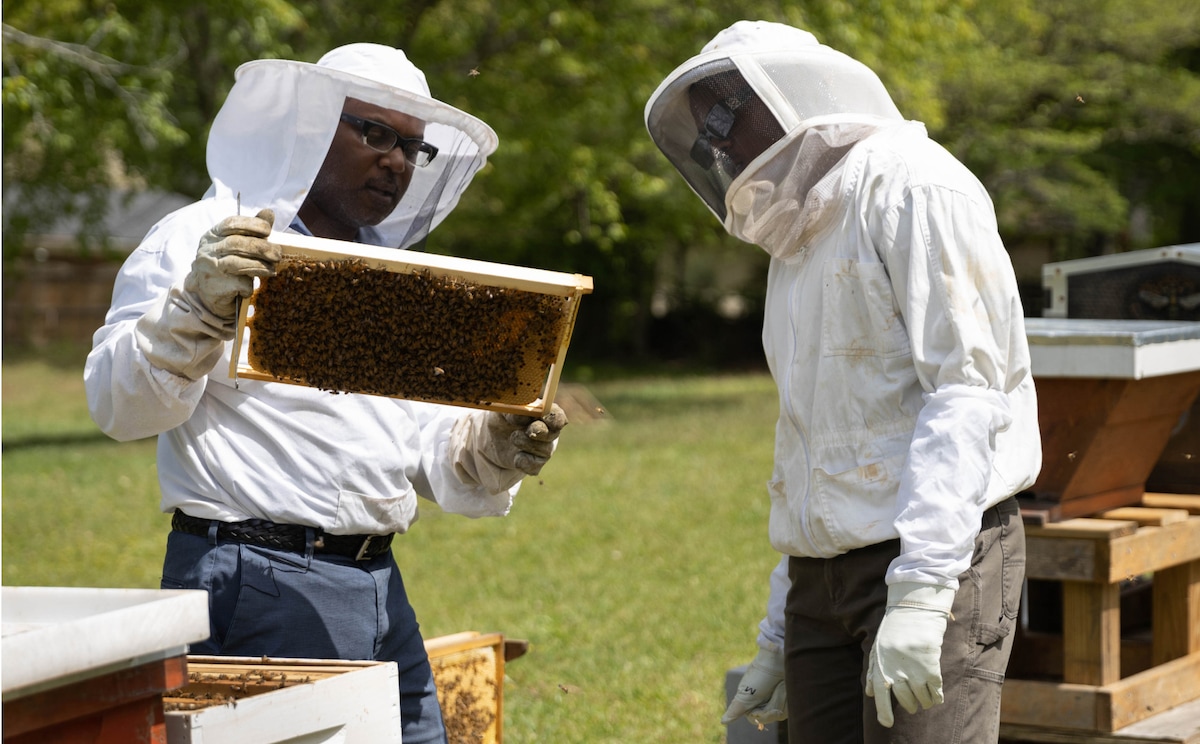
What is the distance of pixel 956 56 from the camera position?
51.8 feet

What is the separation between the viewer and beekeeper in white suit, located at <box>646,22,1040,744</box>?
2154mm

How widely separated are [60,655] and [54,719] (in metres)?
0.12

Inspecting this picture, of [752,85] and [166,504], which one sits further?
[166,504]

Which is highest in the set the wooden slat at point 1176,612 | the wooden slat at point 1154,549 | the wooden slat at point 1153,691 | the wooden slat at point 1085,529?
the wooden slat at point 1085,529

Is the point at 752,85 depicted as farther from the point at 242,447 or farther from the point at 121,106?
the point at 121,106

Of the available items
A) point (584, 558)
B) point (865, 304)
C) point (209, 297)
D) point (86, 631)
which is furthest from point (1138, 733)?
point (584, 558)

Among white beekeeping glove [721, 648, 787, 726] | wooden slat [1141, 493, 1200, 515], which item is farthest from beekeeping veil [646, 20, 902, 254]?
wooden slat [1141, 493, 1200, 515]

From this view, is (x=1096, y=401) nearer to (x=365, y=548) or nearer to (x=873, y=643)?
(x=873, y=643)

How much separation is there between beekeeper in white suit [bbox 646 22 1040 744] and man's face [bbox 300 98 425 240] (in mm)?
673

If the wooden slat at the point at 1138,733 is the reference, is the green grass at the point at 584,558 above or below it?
below

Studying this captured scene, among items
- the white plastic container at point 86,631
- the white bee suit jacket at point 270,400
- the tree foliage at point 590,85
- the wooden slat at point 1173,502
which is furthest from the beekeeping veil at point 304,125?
the tree foliage at point 590,85

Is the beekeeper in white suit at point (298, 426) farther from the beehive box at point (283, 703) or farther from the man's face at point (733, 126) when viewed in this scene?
the man's face at point (733, 126)

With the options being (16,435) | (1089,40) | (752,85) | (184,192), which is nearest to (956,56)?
(1089,40)

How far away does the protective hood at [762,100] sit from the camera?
2430 millimetres
